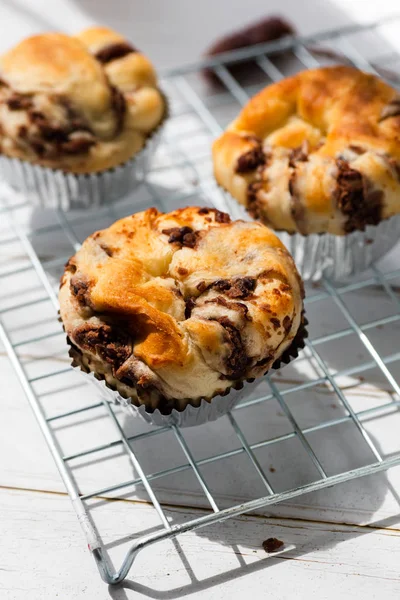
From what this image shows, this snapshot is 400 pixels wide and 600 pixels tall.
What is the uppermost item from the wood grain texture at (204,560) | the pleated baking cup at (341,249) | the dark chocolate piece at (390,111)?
the dark chocolate piece at (390,111)

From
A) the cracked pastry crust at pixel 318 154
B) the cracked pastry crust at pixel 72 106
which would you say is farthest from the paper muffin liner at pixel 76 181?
the cracked pastry crust at pixel 318 154

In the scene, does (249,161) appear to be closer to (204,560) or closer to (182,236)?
(182,236)

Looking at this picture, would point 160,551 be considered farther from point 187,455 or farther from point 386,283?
point 386,283

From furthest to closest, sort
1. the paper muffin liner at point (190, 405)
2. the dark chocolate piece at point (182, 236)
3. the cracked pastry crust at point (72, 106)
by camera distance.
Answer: the cracked pastry crust at point (72, 106), the dark chocolate piece at point (182, 236), the paper muffin liner at point (190, 405)

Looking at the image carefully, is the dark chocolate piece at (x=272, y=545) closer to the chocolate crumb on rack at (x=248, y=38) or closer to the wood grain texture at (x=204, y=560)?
the wood grain texture at (x=204, y=560)

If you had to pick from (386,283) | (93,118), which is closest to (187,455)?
(386,283)

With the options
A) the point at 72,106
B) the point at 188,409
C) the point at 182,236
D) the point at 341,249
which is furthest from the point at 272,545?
the point at 72,106
